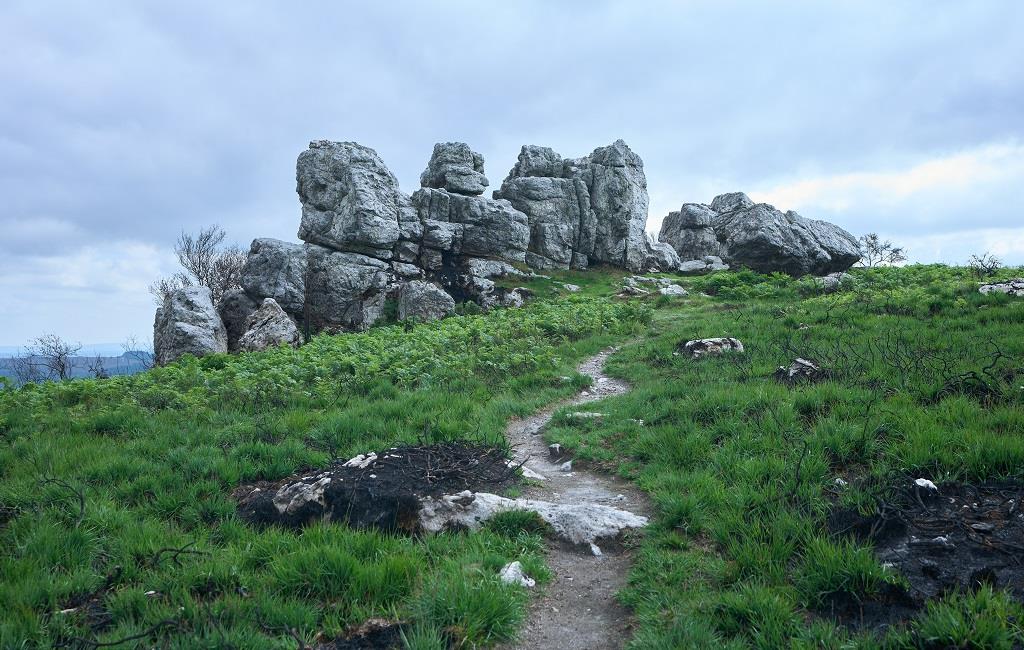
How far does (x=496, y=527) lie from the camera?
6.35m

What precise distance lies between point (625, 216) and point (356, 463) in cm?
3986

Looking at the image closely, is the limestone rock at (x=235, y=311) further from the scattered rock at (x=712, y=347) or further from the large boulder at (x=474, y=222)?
the scattered rock at (x=712, y=347)

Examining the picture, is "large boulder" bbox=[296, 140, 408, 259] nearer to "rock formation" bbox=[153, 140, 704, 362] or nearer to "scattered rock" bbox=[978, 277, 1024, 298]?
"rock formation" bbox=[153, 140, 704, 362]

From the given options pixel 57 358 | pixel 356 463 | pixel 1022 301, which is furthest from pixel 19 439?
pixel 1022 301

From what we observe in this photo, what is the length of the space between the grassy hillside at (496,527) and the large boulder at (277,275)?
59.8ft

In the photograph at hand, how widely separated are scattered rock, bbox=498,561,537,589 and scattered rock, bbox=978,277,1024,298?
16962 millimetres

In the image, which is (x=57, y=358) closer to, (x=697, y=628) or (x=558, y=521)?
(x=558, y=521)

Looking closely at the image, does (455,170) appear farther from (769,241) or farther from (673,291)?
(769,241)

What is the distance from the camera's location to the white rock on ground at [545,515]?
6281 millimetres

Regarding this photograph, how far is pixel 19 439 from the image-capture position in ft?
33.3

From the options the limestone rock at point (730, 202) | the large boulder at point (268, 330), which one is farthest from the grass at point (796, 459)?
the limestone rock at point (730, 202)

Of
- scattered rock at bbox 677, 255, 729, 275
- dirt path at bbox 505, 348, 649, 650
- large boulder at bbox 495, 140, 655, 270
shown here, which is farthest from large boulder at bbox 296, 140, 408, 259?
dirt path at bbox 505, 348, 649, 650

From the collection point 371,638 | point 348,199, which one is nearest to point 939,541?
point 371,638

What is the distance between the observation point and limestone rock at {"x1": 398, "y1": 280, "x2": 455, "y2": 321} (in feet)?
104
